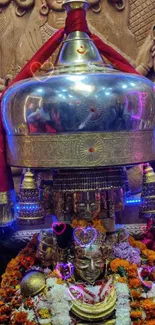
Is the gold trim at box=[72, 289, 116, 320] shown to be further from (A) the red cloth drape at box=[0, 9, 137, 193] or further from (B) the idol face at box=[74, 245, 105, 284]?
(A) the red cloth drape at box=[0, 9, 137, 193]

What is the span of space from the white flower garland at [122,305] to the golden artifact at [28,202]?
443mm

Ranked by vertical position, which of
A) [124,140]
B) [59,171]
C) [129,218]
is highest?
[124,140]

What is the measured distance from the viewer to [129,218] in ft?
8.32

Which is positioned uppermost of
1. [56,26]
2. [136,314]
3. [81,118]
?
[56,26]

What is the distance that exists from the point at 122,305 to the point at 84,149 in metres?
0.64

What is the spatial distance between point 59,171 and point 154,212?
0.43 metres

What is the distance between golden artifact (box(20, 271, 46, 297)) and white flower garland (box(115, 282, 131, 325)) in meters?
0.31

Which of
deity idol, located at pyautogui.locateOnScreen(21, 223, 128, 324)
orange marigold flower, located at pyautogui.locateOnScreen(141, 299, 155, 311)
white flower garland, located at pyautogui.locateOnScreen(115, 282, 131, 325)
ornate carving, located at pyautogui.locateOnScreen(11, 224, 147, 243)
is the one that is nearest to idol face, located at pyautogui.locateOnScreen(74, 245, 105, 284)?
deity idol, located at pyautogui.locateOnScreen(21, 223, 128, 324)

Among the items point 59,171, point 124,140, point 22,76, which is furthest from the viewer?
point 22,76

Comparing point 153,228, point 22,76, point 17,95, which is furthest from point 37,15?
point 153,228

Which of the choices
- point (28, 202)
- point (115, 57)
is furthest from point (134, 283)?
point (115, 57)

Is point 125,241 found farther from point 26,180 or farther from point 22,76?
point 22,76

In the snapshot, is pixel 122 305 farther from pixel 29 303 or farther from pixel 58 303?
pixel 29 303

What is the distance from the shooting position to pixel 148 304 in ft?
5.89
